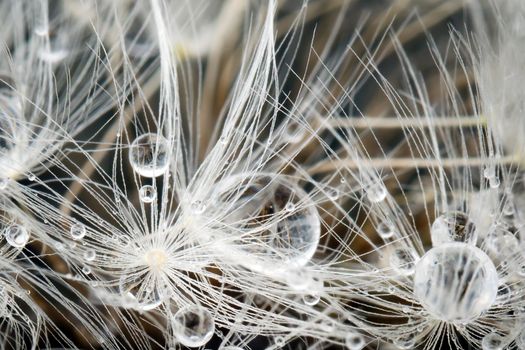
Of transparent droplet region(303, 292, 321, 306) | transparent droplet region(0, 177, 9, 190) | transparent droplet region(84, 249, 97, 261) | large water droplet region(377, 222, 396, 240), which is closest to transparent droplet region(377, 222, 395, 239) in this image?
large water droplet region(377, 222, 396, 240)

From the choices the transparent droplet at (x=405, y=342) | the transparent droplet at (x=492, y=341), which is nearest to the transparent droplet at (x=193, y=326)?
the transparent droplet at (x=405, y=342)

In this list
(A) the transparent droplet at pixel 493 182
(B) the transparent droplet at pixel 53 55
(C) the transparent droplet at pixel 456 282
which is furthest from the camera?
(B) the transparent droplet at pixel 53 55

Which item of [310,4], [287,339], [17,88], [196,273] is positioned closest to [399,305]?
[287,339]

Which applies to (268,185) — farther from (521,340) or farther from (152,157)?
(521,340)

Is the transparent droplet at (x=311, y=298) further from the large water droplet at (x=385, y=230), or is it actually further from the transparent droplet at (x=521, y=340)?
the transparent droplet at (x=521, y=340)

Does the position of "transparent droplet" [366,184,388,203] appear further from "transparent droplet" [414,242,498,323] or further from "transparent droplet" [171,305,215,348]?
"transparent droplet" [171,305,215,348]
